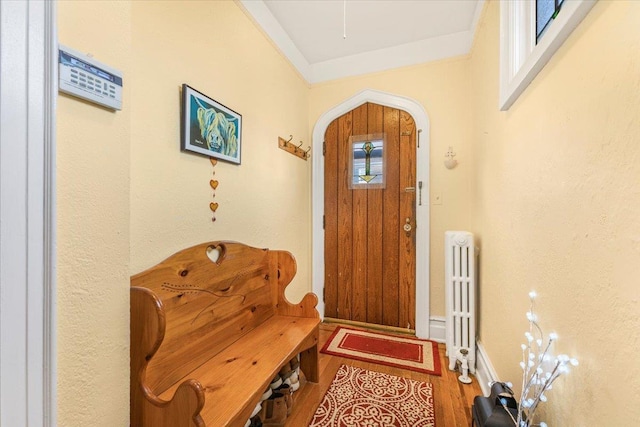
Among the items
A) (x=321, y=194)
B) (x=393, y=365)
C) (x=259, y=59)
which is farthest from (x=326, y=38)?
(x=393, y=365)

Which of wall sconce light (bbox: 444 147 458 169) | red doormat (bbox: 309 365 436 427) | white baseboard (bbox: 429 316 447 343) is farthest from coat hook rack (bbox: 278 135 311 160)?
white baseboard (bbox: 429 316 447 343)

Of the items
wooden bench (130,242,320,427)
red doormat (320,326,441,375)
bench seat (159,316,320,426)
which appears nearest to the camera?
wooden bench (130,242,320,427)

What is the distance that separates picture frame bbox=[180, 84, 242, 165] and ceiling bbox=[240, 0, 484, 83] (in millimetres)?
830

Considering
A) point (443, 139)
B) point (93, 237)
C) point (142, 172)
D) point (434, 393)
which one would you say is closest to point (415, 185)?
point (443, 139)

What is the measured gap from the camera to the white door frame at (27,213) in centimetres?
55

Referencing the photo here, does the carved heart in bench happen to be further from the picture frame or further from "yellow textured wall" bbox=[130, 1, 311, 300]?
the picture frame

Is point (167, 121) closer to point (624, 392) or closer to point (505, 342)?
point (624, 392)

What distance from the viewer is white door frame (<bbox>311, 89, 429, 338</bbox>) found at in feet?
7.97

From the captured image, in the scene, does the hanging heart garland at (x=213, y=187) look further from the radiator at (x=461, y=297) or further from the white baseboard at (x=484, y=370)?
the white baseboard at (x=484, y=370)

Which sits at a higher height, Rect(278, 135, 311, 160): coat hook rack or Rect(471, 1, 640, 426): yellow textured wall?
Rect(278, 135, 311, 160): coat hook rack

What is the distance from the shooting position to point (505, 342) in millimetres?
1384

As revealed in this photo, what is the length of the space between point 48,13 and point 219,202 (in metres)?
1.04

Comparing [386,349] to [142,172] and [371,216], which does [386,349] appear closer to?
[371,216]

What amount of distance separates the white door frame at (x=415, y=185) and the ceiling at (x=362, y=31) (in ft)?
1.03
